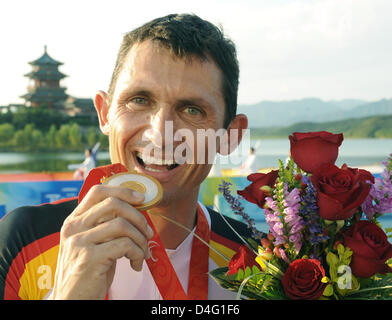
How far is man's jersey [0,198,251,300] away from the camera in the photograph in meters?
1.81

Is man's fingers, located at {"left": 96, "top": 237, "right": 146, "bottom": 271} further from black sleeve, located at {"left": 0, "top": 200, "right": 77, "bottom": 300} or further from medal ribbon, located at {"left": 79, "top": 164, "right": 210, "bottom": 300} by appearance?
black sleeve, located at {"left": 0, "top": 200, "right": 77, "bottom": 300}

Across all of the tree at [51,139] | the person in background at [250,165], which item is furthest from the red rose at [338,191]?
the tree at [51,139]

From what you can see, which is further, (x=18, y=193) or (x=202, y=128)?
(x=18, y=193)

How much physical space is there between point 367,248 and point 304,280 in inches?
7.8

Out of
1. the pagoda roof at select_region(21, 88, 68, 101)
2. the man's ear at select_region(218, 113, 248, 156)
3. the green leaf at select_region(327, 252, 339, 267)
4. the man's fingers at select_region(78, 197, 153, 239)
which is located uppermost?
the pagoda roof at select_region(21, 88, 68, 101)

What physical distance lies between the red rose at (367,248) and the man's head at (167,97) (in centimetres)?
77

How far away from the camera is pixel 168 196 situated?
1846 millimetres

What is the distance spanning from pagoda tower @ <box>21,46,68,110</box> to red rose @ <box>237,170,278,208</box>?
46733 mm

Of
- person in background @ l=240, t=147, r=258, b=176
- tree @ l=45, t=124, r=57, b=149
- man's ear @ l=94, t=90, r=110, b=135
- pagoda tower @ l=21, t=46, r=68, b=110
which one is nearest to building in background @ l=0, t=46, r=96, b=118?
pagoda tower @ l=21, t=46, r=68, b=110

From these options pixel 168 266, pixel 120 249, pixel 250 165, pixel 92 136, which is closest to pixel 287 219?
pixel 120 249

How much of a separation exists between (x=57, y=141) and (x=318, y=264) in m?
41.4

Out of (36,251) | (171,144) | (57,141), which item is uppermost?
(57,141)

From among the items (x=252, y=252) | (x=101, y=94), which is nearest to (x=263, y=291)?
(x=252, y=252)
